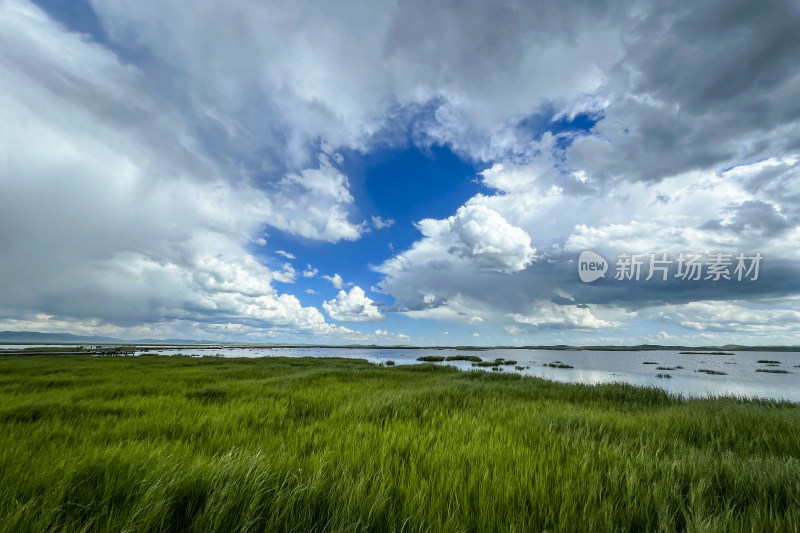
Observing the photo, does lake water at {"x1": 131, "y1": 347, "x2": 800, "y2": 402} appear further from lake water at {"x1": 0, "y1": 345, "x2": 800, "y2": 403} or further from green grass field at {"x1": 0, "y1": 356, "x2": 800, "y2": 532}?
green grass field at {"x1": 0, "y1": 356, "x2": 800, "y2": 532}

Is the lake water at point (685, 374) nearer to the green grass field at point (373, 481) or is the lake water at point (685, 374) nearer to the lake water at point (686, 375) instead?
the lake water at point (686, 375)

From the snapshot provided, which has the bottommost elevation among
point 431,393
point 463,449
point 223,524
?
point 431,393

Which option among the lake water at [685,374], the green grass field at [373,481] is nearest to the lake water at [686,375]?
the lake water at [685,374]

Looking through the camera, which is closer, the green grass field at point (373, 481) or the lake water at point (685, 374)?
the green grass field at point (373, 481)

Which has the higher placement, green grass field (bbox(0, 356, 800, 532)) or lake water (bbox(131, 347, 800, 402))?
green grass field (bbox(0, 356, 800, 532))

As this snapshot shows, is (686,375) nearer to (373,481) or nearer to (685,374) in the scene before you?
(685,374)

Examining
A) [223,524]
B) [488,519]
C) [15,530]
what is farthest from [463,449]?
[15,530]

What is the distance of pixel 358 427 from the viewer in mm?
5066

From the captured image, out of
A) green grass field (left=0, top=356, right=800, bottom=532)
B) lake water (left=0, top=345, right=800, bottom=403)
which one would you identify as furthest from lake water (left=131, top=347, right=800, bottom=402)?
green grass field (left=0, top=356, right=800, bottom=532)

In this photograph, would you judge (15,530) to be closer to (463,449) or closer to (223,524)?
(223,524)

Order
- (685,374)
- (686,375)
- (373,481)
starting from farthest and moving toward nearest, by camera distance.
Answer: (685,374)
(686,375)
(373,481)

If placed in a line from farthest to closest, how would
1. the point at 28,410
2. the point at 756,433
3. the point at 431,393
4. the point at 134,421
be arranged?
the point at 431,393 < the point at 28,410 < the point at 756,433 < the point at 134,421

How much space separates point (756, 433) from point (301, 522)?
28.6ft

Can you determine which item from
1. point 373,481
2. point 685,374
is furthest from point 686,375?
point 373,481
